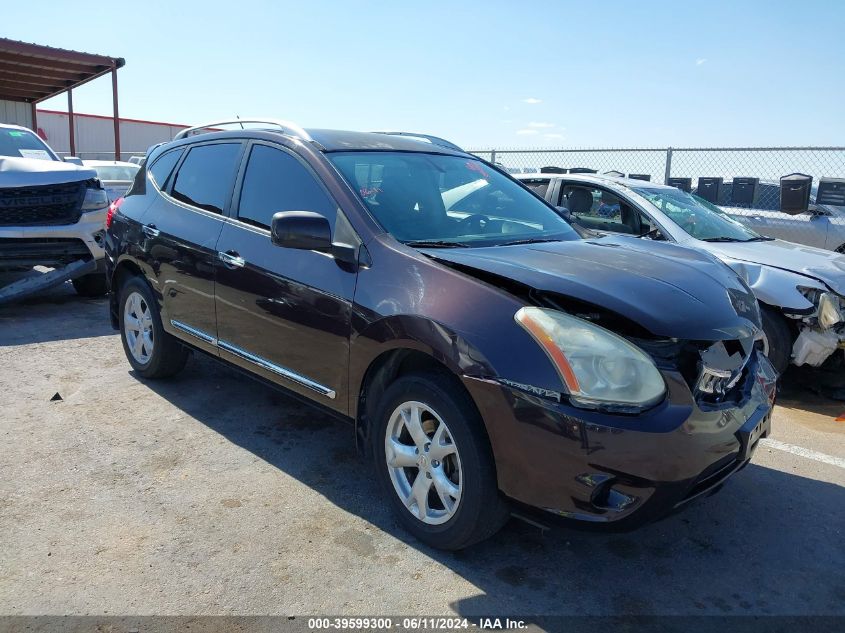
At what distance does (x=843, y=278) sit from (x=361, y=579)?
4399 mm

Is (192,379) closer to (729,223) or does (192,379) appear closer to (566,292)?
(566,292)

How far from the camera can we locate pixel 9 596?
259 centimetres

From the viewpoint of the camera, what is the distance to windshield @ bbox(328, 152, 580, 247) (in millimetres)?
3385

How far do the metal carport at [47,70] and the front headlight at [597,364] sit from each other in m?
16.0

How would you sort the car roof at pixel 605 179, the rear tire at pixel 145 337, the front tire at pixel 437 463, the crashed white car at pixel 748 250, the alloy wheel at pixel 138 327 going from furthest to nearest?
the car roof at pixel 605 179 → the crashed white car at pixel 748 250 → the alloy wheel at pixel 138 327 → the rear tire at pixel 145 337 → the front tire at pixel 437 463

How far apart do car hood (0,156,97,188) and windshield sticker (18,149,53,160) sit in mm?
891

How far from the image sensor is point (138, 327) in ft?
16.5

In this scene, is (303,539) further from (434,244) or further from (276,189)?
(276,189)

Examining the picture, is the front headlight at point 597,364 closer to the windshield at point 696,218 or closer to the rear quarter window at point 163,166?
the rear quarter window at point 163,166

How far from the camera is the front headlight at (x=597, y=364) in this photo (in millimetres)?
2430

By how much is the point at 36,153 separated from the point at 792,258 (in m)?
8.40

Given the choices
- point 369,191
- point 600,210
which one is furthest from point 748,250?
point 369,191

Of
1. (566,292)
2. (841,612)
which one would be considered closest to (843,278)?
(841,612)

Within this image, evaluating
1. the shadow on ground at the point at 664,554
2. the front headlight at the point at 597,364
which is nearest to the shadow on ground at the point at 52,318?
the shadow on ground at the point at 664,554
